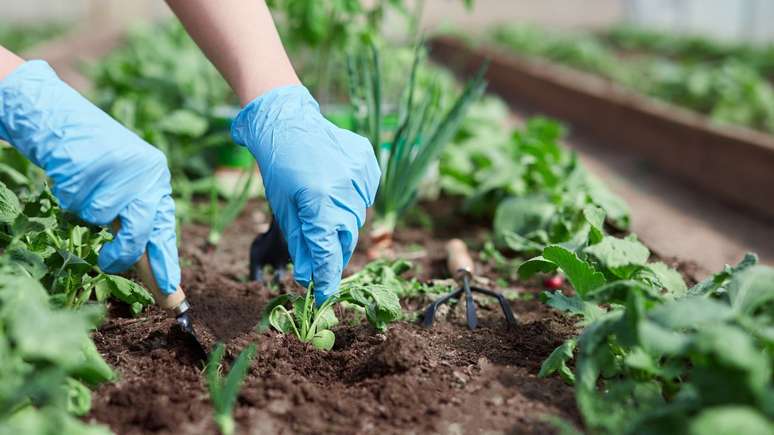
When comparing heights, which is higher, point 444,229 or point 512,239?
point 512,239

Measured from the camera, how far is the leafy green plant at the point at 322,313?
5.46ft

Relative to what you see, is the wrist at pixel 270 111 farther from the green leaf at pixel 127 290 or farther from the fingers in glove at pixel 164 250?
the green leaf at pixel 127 290

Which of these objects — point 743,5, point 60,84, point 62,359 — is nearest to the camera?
point 62,359

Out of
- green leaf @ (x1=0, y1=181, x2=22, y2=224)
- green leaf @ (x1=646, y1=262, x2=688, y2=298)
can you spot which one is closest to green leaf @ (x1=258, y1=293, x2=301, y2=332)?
green leaf @ (x1=0, y1=181, x2=22, y2=224)

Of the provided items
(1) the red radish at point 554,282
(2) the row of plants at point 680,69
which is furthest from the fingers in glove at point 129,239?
(2) the row of plants at point 680,69

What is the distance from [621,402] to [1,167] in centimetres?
179

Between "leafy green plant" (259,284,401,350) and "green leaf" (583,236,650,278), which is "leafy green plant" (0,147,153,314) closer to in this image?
"leafy green plant" (259,284,401,350)

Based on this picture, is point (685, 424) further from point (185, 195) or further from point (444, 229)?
point (185, 195)

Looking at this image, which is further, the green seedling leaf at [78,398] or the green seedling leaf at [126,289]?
the green seedling leaf at [126,289]

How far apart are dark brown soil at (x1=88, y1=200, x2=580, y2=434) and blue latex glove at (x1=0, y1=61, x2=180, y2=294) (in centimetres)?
22

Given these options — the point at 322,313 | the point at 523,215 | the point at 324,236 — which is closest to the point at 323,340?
the point at 322,313

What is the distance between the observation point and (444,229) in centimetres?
284

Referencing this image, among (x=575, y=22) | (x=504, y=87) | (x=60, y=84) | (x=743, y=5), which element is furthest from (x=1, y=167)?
(x=575, y=22)

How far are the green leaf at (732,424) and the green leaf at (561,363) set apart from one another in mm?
469
